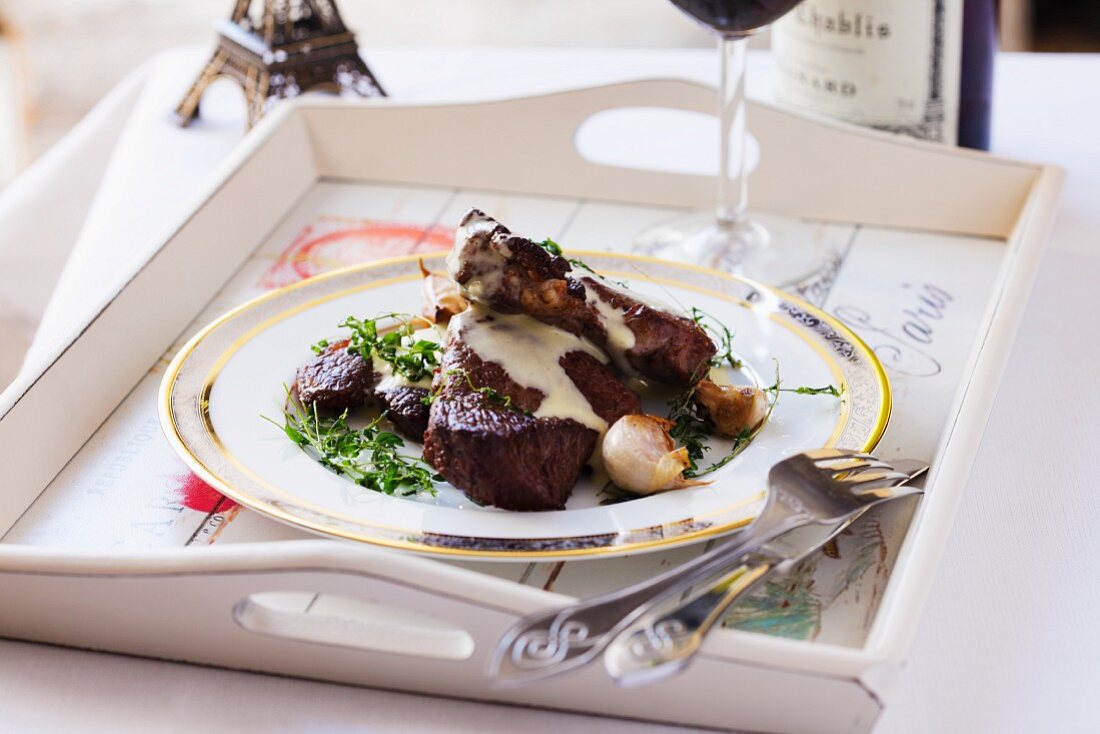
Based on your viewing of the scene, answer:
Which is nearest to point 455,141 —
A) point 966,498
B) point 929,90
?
point 929,90

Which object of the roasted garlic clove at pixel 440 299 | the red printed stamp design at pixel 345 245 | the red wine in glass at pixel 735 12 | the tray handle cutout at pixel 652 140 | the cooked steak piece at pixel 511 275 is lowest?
the tray handle cutout at pixel 652 140

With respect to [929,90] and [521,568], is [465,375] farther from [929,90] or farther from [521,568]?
[929,90]

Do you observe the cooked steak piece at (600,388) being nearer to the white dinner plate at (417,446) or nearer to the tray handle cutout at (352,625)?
the white dinner plate at (417,446)

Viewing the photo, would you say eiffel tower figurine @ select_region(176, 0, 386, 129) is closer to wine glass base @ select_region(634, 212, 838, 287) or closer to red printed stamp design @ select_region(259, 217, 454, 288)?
red printed stamp design @ select_region(259, 217, 454, 288)

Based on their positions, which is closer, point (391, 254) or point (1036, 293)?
point (1036, 293)

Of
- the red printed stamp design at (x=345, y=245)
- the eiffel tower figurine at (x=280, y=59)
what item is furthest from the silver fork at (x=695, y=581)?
the eiffel tower figurine at (x=280, y=59)

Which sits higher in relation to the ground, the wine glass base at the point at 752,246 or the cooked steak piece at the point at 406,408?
the cooked steak piece at the point at 406,408

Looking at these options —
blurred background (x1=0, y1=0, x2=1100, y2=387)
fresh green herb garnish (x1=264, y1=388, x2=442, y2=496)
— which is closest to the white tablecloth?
fresh green herb garnish (x1=264, y1=388, x2=442, y2=496)
